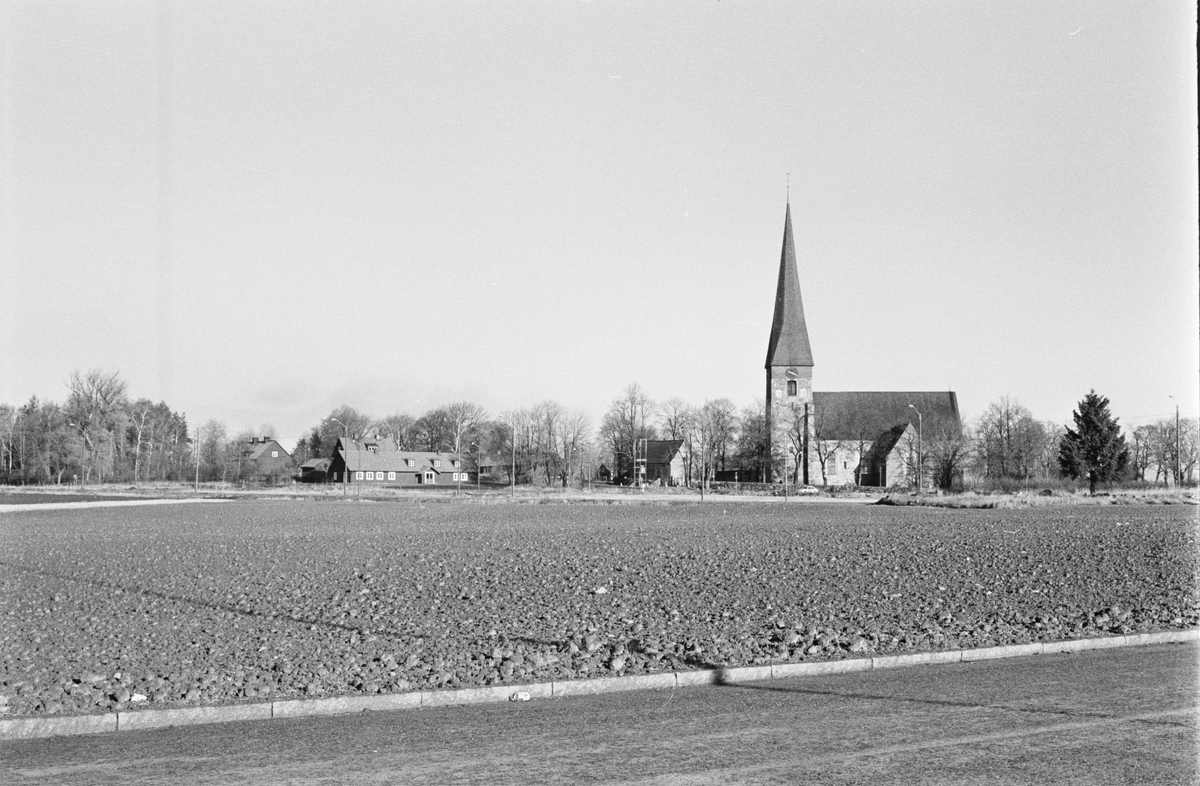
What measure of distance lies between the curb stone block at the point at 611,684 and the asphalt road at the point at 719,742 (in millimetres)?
279

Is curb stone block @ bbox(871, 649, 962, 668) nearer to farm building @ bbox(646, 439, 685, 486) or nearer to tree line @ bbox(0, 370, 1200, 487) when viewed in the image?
tree line @ bbox(0, 370, 1200, 487)

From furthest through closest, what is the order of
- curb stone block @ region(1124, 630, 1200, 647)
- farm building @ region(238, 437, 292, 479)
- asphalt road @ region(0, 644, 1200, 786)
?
farm building @ region(238, 437, 292, 479)
curb stone block @ region(1124, 630, 1200, 647)
asphalt road @ region(0, 644, 1200, 786)

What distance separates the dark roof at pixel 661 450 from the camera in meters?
134

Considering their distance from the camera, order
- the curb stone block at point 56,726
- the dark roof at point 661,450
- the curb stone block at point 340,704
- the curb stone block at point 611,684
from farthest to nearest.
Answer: the dark roof at point 661,450 → the curb stone block at point 611,684 → the curb stone block at point 340,704 → the curb stone block at point 56,726

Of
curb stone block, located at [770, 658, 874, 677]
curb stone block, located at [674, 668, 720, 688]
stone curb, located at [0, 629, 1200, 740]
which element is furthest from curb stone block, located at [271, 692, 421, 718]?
curb stone block, located at [770, 658, 874, 677]

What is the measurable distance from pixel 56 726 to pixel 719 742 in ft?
→ 18.3

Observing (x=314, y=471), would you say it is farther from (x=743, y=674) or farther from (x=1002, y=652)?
(x=743, y=674)

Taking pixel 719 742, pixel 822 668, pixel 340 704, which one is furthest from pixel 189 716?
pixel 822 668

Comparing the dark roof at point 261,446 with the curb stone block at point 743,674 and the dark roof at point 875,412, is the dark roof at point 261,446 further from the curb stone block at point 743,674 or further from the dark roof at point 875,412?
the curb stone block at point 743,674

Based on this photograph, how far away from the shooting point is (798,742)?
29.5 feet

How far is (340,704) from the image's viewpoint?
10.4 meters

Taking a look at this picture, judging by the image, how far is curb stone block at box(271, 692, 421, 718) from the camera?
33.4ft

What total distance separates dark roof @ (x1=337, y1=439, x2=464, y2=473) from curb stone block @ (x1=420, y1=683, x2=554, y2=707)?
4456 inches

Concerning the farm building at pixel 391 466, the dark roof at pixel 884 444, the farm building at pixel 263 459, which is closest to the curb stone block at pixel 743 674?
the dark roof at pixel 884 444
